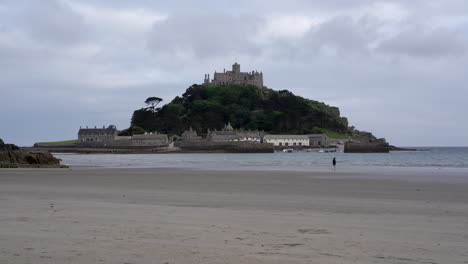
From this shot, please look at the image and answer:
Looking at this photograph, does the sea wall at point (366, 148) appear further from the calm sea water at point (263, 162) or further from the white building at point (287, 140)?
the calm sea water at point (263, 162)

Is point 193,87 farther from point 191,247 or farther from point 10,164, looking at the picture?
point 191,247

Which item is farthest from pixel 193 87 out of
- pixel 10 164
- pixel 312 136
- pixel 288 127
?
pixel 10 164

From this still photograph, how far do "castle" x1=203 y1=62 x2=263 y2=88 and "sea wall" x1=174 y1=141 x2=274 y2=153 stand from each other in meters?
54.2

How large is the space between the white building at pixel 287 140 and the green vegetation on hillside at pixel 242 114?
35.8 feet

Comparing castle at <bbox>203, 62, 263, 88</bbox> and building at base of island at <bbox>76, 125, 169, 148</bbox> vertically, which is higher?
castle at <bbox>203, 62, 263, 88</bbox>

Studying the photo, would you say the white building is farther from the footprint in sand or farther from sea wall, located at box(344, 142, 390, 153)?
the footprint in sand

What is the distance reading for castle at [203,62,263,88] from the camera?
162325 mm

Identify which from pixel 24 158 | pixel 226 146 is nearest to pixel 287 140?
pixel 226 146

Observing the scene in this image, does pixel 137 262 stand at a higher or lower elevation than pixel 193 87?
lower

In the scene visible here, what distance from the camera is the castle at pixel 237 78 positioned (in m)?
162

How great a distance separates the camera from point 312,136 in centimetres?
13512

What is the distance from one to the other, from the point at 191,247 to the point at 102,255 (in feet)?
3.68

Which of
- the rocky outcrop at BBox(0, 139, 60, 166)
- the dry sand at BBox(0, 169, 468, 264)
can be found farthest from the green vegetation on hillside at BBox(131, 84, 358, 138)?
the dry sand at BBox(0, 169, 468, 264)

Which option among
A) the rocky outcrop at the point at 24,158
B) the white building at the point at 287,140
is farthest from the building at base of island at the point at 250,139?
the rocky outcrop at the point at 24,158
